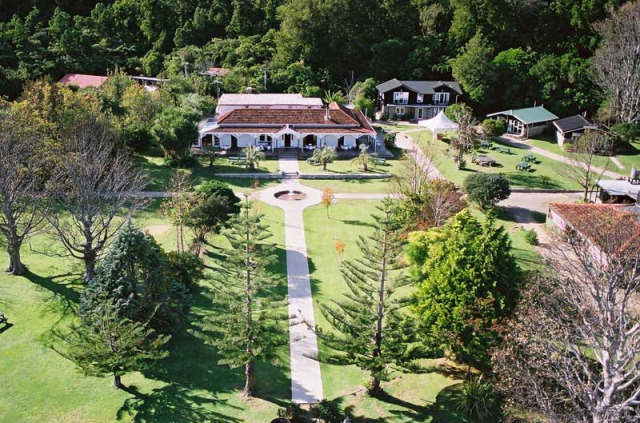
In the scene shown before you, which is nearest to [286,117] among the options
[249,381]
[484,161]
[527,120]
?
[484,161]

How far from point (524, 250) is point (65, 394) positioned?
25794mm

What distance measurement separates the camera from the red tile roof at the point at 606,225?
23141 millimetres

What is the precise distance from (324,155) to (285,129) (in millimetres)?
6394

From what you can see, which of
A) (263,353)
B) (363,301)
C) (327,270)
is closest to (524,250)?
(327,270)

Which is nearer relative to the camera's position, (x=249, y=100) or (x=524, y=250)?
(x=524, y=250)

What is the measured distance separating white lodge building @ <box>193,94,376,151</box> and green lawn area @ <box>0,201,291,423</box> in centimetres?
2763

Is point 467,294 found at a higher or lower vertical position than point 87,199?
lower

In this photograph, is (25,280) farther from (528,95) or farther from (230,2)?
(230,2)

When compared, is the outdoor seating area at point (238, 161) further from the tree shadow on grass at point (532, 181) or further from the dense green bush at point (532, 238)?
the dense green bush at point (532, 238)

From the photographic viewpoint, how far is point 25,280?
30484mm

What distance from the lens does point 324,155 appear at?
49.3 metres

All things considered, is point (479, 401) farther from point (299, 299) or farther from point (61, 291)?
point (61, 291)

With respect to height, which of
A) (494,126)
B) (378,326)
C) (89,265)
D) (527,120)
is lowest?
(378,326)

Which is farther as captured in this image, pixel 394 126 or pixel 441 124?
pixel 394 126
